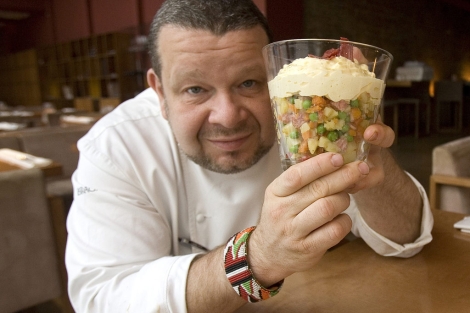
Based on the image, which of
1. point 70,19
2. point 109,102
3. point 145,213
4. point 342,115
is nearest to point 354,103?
point 342,115

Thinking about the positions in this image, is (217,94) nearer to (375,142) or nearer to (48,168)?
(375,142)

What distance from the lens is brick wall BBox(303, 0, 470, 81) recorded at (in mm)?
6738

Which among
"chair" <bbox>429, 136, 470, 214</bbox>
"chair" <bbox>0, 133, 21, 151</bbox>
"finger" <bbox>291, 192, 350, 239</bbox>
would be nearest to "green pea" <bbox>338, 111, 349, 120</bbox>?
"finger" <bbox>291, 192, 350, 239</bbox>

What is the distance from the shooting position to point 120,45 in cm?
779

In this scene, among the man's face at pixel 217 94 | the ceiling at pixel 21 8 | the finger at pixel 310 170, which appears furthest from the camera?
the ceiling at pixel 21 8

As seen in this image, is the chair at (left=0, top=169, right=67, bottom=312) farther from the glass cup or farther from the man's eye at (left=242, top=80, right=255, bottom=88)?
the glass cup

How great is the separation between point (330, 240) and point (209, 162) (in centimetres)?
52

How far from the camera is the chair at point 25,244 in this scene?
1732 mm

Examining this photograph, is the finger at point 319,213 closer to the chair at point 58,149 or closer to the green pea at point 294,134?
the green pea at point 294,134

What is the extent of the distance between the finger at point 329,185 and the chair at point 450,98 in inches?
352

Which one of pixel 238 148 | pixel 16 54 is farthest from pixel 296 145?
pixel 16 54

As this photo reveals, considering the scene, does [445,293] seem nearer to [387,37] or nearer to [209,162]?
[209,162]

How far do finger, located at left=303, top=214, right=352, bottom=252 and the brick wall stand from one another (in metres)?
6.02

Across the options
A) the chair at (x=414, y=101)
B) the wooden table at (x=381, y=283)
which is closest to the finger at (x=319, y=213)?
the wooden table at (x=381, y=283)
